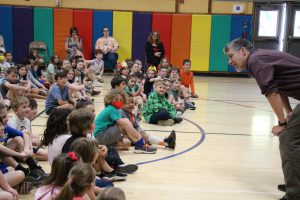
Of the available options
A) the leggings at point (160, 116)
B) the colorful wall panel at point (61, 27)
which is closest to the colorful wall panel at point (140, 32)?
the colorful wall panel at point (61, 27)

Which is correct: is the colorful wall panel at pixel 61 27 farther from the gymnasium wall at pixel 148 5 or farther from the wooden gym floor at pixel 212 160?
the wooden gym floor at pixel 212 160

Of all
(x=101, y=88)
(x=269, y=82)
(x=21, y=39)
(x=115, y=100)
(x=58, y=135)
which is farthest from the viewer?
(x=21, y=39)

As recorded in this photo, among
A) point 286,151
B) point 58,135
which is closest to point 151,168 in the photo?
point 58,135

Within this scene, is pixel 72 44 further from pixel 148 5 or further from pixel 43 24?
pixel 148 5

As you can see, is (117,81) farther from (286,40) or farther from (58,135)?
(286,40)

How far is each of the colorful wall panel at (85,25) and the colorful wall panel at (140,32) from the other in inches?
54.7

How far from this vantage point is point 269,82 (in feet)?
12.3

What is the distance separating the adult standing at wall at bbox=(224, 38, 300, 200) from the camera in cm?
377

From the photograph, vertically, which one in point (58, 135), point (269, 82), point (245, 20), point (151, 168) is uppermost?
point (245, 20)

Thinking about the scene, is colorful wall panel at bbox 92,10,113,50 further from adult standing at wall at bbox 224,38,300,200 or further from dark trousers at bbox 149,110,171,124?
adult standing at wall at bbox 224,38,300,200

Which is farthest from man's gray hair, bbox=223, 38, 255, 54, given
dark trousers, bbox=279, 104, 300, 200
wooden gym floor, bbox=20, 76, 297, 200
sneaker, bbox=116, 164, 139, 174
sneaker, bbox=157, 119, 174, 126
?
sneaker, bbox=157, 119, 174, 126

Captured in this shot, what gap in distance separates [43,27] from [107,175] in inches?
409

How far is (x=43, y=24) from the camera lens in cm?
1400

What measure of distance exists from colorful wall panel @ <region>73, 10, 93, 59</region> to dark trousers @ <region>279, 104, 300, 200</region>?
11.0 meters
